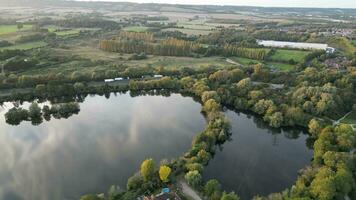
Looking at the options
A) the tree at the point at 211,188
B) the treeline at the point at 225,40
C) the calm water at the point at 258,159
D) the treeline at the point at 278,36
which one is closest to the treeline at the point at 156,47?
the treeline at the point at 225,40

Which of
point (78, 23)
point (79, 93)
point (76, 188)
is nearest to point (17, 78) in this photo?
point (79, 93)

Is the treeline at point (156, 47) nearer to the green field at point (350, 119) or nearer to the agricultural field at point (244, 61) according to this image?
the agricultural field at point (244, 61)

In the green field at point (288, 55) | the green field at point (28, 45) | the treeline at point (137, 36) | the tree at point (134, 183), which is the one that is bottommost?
the tree at point (134, 183)

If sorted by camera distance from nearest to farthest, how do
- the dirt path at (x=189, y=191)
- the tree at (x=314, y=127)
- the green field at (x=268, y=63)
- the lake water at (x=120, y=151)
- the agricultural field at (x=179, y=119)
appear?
the dirt path at (x=189, y=191) → the agricultural field at (x=179, y=119) → the lake water at (x=120, y=151) → the tree at (x=314, y=127) → the green field at (x=268, y=63)

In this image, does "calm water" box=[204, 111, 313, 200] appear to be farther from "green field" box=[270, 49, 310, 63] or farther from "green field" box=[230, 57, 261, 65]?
"green field" box=[270, 49, 310, 63]

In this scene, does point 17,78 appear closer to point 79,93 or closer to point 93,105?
point 79,93

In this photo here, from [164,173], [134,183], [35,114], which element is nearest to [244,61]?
[35,114]

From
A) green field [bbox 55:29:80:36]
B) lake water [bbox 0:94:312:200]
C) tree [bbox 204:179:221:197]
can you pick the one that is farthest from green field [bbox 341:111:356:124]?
green field [bbox 55:29:80:36]
